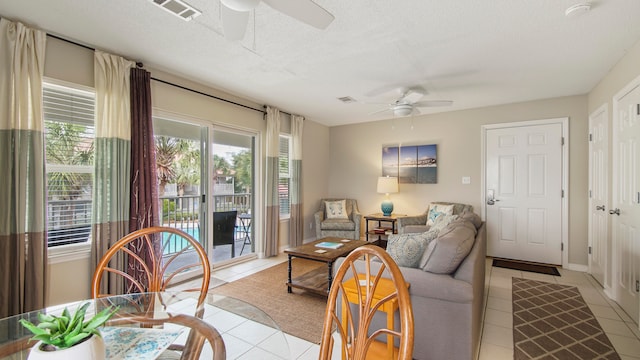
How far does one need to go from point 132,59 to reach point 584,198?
5.90 meters

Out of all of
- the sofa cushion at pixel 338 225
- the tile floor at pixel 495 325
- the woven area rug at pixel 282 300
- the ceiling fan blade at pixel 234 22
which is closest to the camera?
the tile floor at pixel 495 325

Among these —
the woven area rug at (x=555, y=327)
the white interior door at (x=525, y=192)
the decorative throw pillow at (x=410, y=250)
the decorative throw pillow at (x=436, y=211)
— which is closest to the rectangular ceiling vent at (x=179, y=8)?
the decorative throw pillow at (x=410, y=250)

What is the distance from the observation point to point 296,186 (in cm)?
510

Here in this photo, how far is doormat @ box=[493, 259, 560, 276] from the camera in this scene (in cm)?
389

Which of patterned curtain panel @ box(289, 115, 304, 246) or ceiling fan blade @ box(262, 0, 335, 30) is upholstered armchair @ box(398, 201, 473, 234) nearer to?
patterned curtain panel @ box(289, 115, 304, 246)

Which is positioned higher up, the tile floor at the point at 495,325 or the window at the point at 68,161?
the window at the point at 68,161

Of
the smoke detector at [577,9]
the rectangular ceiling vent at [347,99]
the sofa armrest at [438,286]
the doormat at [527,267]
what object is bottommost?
the doormat at [527,267]

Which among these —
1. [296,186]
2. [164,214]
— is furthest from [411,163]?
[164,214]

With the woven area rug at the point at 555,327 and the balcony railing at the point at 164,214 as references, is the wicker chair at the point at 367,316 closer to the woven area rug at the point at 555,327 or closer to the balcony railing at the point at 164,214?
the woven area rug at the point at 555,327

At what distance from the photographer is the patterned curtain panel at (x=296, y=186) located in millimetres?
5039

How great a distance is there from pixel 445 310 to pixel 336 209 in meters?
3.72

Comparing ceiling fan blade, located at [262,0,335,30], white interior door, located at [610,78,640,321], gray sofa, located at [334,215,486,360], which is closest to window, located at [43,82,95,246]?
ceiling fan blade, located at [262,0,335,30]

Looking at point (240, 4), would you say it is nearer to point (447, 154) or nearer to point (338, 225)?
point (338, 225)

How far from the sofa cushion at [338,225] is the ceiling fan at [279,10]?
151 inches
